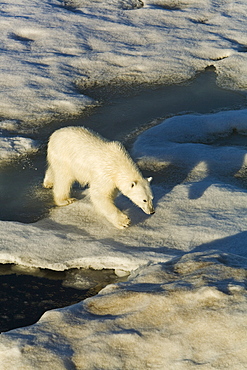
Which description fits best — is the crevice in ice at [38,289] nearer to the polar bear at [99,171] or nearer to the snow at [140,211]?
the snow at [140,211]

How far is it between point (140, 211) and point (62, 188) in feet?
3.05

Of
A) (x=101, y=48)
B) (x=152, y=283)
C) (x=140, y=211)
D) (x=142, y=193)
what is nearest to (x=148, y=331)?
(x=152, y=283)

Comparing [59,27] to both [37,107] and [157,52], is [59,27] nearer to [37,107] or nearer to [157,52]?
[157,52]

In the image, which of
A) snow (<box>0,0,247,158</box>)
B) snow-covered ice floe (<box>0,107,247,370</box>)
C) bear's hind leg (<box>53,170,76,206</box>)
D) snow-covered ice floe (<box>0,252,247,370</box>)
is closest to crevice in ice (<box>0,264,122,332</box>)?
snow-covered ice floe (<box>0,107,247,370</box>)

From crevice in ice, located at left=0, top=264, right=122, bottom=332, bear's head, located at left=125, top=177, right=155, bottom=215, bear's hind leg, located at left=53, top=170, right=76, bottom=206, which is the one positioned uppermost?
bear's head, located at left=125, top=177, right=155, bottom=215

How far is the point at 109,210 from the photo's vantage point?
5367 mm

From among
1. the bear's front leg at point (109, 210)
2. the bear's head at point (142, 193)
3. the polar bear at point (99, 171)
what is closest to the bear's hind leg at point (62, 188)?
the polar bear at point (99, 171)

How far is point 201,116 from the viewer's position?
311 inches

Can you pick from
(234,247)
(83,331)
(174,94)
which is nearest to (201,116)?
(174,94)

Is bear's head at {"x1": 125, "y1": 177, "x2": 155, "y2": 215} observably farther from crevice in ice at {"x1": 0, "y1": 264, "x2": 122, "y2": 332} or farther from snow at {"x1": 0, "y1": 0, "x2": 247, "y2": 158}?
snow at {"x1": 0, "y1": 0, "x2": 247, "y2": 158}

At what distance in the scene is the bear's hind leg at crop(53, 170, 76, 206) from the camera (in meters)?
5.73

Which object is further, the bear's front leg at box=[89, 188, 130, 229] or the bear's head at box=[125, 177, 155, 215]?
the bear's front leg at box=[89, 188, 130, 229]

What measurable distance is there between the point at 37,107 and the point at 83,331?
5153 millimetres

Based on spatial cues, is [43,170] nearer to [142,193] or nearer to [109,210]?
[109,210]
